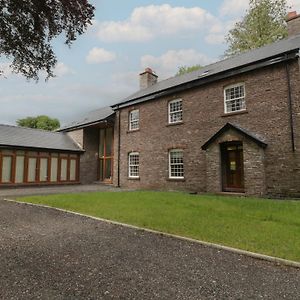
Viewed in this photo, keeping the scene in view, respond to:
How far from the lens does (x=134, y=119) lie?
70.0 ft

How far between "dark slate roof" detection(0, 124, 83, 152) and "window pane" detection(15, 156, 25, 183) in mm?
1029

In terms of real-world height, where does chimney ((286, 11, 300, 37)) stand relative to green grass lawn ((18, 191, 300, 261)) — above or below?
above

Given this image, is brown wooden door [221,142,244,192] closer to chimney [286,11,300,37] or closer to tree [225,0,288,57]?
Result: chimney [286,11,300,37]

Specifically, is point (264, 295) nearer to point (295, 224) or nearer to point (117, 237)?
point (117, 237)

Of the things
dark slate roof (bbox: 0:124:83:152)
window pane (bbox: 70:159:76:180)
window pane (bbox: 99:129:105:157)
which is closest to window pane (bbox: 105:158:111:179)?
window pane (bbox: 99:129:105:157)

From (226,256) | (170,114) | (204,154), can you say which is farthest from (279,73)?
(226,256)

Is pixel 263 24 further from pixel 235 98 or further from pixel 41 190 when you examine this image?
pixel 41 190

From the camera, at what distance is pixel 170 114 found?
18.4m

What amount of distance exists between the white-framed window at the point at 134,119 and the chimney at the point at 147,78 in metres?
4.80

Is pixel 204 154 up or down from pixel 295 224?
up

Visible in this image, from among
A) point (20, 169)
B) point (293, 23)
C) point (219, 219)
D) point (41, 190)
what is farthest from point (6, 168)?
point (293, 23)

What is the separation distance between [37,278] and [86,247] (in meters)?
1.60

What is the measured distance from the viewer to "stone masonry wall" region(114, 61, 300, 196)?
41.7 feet

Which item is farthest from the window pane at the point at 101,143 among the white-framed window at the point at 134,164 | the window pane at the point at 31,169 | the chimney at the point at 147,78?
the window pane at the point at 31,169
